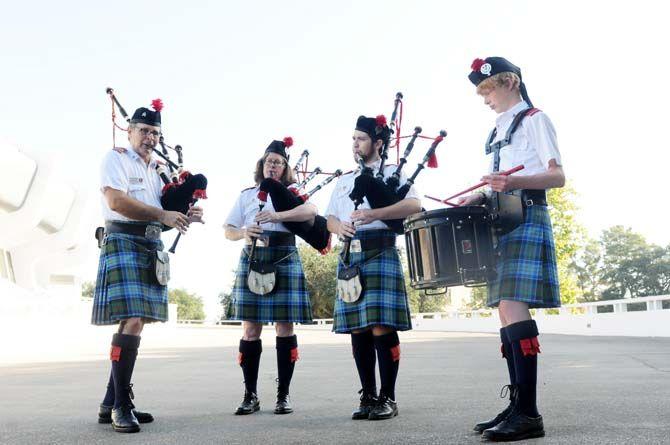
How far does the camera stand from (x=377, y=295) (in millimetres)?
4820

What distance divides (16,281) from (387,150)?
50.2 meters

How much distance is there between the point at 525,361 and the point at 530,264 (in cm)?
49

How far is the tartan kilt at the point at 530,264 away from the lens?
392 centimetres

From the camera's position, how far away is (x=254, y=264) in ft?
17.4

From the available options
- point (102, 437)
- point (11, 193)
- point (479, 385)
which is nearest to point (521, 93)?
point (102, 437)

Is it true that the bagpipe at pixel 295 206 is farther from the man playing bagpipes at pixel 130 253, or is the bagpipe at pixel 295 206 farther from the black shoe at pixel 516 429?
the black shoe at pixel 516 429

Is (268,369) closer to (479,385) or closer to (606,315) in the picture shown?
(479,385)

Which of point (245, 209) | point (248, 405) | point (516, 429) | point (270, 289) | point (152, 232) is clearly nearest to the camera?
point (516, 429)

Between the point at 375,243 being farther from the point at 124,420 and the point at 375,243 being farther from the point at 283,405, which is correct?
the point at 124,420

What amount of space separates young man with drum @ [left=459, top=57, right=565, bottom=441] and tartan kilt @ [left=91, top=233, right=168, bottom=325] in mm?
2091

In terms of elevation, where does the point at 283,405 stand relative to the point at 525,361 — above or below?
below

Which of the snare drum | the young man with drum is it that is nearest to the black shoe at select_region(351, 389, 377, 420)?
the young man with drum

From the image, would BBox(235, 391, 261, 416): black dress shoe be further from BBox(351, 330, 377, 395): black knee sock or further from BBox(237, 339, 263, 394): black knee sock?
BBox(351, 330, 377, 395): black knee sock

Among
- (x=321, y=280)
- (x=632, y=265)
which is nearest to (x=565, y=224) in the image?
(x=321, y=280)
